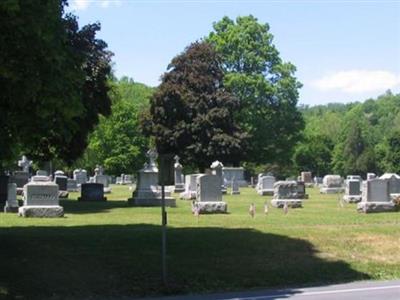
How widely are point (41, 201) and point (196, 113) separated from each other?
3579 cm

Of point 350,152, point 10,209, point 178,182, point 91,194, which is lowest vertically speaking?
point 10,209

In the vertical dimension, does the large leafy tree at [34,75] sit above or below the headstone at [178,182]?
above

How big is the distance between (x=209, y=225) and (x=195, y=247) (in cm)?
432

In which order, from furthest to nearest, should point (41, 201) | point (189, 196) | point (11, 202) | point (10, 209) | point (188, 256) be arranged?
1. point (189, 196)
2. point (11, 202)
3. point (10, 209)
4. point (41, 201)
5. point (188, 256)

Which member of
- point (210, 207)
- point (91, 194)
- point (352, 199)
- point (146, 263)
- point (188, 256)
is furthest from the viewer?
point (91, 194)

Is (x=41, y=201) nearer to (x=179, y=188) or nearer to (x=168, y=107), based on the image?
(x=179, y=188)

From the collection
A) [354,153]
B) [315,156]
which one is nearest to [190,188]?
[315,156]

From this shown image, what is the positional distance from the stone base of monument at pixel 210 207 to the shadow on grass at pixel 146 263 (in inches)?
278

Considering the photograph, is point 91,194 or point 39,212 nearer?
point 39,212

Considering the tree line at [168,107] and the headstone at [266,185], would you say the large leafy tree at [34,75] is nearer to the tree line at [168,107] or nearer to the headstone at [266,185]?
the tree line at [168,107]

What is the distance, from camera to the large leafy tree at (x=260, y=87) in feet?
216

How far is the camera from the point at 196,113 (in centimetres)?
5984

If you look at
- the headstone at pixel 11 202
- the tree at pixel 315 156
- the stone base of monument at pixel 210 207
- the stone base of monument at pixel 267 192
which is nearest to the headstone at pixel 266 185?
the stone base of monument at pixel 267 192

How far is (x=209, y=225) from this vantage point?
21.3m
